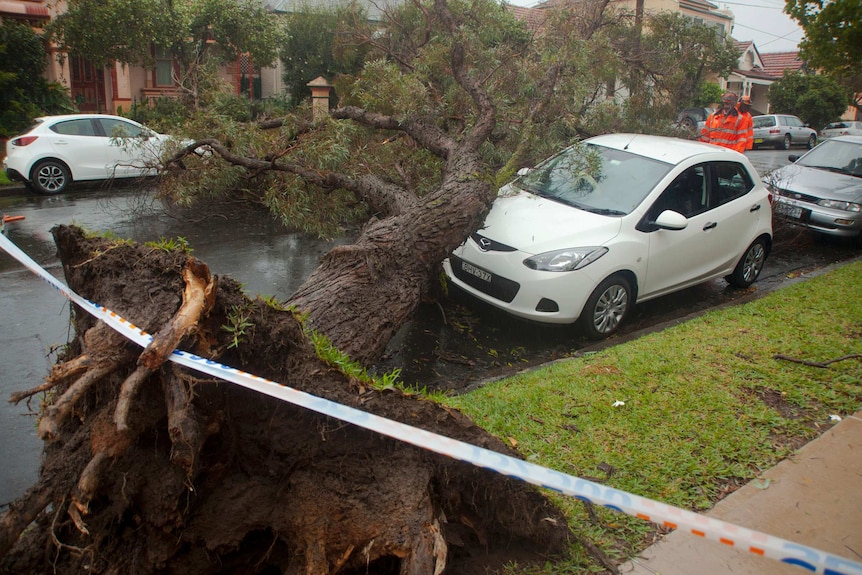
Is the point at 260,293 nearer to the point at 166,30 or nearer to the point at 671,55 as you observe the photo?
the point at 671,55

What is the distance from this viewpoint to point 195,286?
10.6 feet

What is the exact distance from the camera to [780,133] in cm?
3256

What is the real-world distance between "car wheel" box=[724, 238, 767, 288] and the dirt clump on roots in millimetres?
6337

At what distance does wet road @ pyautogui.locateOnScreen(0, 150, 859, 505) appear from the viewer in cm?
570

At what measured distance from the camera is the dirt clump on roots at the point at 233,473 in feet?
9.40

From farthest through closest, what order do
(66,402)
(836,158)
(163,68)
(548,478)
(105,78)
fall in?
1. (163,68)
2. (105,78)
3. (836,158)
4. (66,402)
5. (548,478)

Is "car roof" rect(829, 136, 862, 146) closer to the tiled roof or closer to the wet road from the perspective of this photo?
the wet road

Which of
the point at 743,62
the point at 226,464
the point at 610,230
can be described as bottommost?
the point at 226,464

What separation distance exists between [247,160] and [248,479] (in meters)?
5.44

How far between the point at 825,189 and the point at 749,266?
3.94 metres

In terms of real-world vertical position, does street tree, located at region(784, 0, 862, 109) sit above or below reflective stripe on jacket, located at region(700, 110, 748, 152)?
above

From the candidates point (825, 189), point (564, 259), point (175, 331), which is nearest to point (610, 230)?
point (564, 259)

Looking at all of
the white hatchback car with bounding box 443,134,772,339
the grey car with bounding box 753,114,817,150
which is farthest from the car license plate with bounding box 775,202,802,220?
the grey car with bounding box 753,114,817,150

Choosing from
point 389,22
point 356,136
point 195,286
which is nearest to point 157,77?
point 389,22
